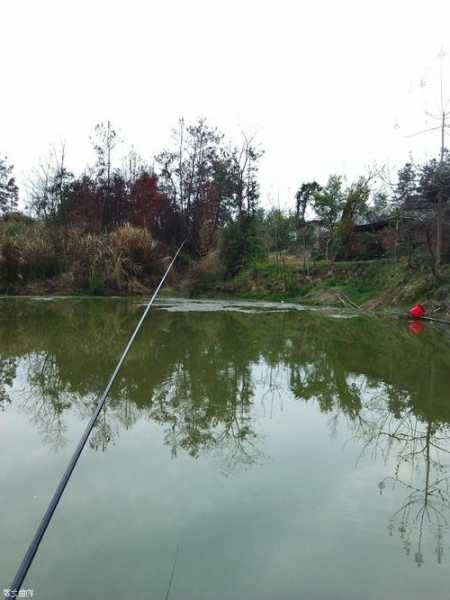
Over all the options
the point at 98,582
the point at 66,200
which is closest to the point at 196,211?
the point at 66,200


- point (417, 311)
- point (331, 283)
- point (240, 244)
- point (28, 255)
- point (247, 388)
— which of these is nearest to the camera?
point (247, 388)

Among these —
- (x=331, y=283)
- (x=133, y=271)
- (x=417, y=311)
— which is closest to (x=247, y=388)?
(x=417, y=311)

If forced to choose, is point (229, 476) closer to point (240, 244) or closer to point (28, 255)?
point (28, 255)

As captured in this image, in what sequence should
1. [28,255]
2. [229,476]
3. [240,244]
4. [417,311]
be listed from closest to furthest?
[229,476] < [417,311] < [28,255] < [240,244]

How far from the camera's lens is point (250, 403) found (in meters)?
5.18

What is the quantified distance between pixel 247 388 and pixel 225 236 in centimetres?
1754

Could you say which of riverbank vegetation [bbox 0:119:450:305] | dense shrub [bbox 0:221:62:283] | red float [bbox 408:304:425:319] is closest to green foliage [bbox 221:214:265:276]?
riverbank vegetation [bbox 0:119:450:305]

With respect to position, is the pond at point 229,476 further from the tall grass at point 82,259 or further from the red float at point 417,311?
the tall grass at point 82,259

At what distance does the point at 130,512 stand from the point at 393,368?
5.39 metres

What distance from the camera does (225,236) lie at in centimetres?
2281

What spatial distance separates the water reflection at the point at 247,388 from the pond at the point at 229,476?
0.03 m

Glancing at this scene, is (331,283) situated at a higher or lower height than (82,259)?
lower

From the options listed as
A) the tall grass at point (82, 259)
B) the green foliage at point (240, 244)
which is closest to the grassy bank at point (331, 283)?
the green foliage at point (240, 244)

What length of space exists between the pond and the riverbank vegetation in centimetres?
974
